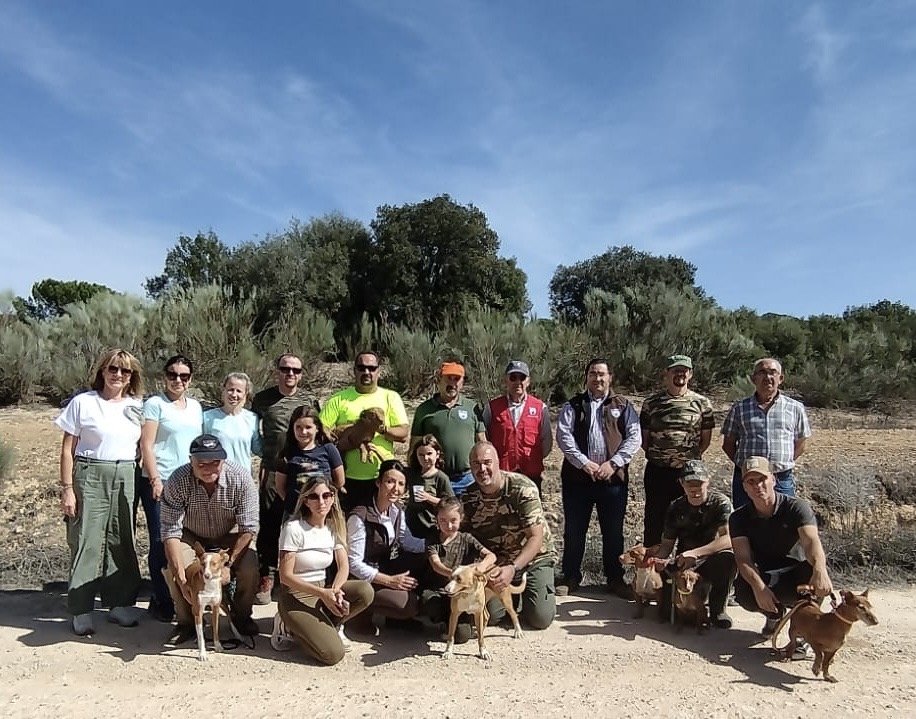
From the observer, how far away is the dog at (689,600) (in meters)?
4.84

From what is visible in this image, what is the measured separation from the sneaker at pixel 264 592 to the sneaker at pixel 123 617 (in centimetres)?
85

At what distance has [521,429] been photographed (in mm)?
5785

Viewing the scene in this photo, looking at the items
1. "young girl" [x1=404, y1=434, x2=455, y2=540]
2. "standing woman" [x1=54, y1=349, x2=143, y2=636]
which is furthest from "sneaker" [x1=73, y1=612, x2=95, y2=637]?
"young girl" [x1=404, y1=434, x2=455, y2=540]

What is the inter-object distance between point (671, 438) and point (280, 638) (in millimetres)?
3113

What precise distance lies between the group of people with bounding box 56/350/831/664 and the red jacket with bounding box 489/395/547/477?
0.05ft

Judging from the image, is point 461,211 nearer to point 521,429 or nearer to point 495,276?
point 495,276

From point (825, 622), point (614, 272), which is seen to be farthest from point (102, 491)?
point (614, 272)

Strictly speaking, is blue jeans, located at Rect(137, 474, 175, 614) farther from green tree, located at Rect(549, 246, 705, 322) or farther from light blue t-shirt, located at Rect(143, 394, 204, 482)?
green tree, located at Rect(549, 246, 705, 322)

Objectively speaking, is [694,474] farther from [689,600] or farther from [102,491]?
[102,491]

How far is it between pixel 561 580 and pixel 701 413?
1.73 meters

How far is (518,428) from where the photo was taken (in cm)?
579

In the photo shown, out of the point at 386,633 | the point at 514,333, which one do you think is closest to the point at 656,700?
the point at 386,633

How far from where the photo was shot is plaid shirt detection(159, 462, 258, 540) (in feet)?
15.6

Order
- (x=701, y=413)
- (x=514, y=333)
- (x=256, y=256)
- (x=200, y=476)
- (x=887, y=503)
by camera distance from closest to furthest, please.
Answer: (x=200, y=476) → (x=701, y=413) → (x=887, y=503) → (x=514, y=333) → (x=256, y=256)
